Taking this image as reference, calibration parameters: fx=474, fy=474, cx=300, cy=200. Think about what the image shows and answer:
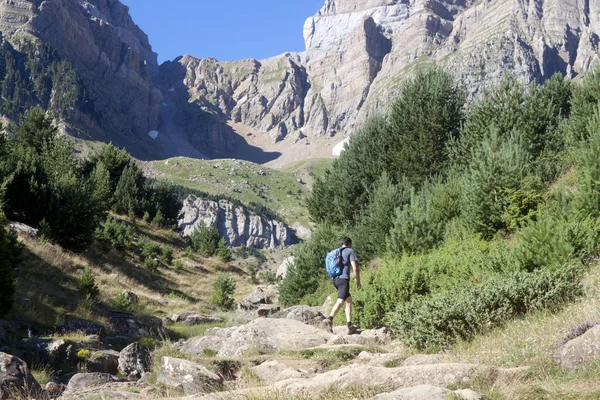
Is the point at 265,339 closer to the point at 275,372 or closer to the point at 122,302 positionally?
the point at 275,372

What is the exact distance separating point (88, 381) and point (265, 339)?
4.76m

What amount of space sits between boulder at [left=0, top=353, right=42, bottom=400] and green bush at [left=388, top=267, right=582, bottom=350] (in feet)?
25.4

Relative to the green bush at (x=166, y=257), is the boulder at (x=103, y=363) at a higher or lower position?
lower

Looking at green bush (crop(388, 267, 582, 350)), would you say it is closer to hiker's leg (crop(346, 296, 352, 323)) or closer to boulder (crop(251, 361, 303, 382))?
hiker's leg (crop(346, 296, 352, 323))

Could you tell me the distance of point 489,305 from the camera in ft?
34.4

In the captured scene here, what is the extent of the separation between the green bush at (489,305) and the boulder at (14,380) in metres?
7.74

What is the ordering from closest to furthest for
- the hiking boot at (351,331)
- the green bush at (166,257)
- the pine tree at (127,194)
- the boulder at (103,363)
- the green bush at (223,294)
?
1. the boulder at (103,363)
2. the hiking boot at (351,331)
3. the green bush at (223,294)
4. the green bush at (166,257)
5. the pine tree at (127,194)

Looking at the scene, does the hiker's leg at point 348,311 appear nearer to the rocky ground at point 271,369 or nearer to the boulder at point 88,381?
the rocky ground at point 271,369

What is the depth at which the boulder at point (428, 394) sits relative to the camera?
505 centimetres

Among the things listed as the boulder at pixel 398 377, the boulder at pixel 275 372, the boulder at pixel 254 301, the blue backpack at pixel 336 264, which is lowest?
the boulder at pixel 254 301

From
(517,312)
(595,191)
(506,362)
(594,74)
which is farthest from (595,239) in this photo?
(594,74)

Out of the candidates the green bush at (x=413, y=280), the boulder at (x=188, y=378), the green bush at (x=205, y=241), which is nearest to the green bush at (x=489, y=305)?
the green bush at (x=413, y=280)

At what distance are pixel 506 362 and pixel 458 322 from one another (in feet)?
9.20

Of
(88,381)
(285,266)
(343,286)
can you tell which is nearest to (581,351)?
(343,286)
